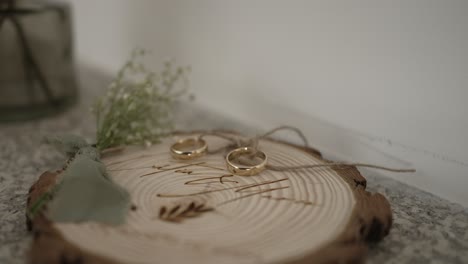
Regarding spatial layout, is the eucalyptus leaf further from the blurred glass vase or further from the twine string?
the blurred glass vase

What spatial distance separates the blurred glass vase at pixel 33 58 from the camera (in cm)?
97

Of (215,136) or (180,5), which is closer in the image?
(215,136)

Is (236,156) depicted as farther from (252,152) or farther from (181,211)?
(181,211)

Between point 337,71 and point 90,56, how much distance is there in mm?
970

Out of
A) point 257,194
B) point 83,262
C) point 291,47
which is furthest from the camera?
point 291,47

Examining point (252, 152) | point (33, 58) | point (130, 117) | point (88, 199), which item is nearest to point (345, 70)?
point (252, 152)

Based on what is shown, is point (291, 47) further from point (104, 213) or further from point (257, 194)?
point (104, 213)

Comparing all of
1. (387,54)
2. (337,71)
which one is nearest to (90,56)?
(337,71)

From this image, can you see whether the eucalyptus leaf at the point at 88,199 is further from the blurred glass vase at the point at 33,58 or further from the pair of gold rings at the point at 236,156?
the blurred glass vase at the point at 33,58

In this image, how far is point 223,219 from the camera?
0.57 m

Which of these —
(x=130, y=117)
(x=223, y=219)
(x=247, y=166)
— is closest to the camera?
(x=223, y=219)

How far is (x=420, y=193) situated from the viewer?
2.52 ft

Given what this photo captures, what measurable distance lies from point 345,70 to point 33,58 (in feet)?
2.17

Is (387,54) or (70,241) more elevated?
(387,54)
